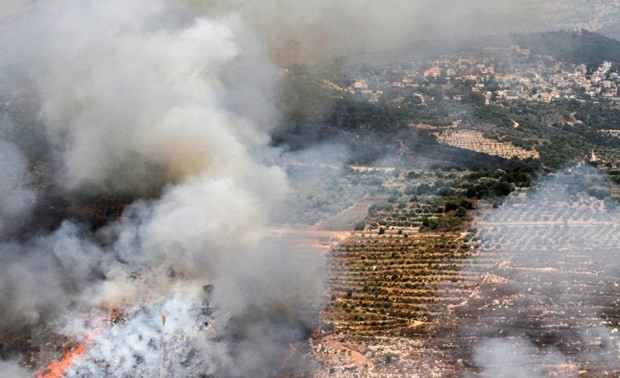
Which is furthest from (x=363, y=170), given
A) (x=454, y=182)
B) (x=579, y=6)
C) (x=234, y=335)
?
(x=579, y=6)

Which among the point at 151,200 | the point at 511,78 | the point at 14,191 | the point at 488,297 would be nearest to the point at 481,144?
the point at 511,78

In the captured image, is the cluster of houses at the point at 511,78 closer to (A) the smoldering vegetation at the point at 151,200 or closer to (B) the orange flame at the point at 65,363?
(A) the smoldering vegetation at the point at 151,200

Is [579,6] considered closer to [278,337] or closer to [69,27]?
[69,27]

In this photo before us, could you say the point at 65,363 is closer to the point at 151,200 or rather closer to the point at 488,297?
the point at 151,200

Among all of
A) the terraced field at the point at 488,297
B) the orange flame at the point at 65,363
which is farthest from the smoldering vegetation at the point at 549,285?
the orange flame at the point at 65,363

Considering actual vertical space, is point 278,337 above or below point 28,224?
below

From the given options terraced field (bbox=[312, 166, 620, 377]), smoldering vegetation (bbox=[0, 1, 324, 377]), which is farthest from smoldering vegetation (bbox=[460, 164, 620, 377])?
smoldering vegetation (bbox=[0, 1, 324, 377])
